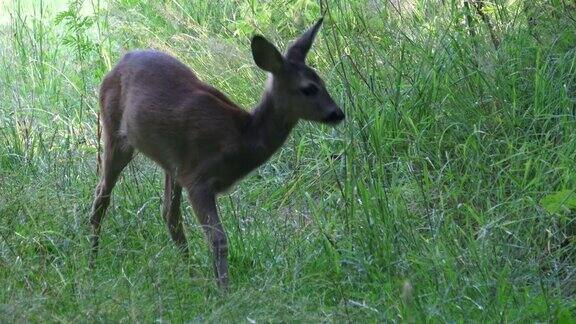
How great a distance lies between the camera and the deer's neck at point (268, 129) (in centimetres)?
604

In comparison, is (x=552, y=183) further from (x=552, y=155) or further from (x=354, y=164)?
(x=354, y=164)

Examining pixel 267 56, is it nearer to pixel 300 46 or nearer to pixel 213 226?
pixel 300 46

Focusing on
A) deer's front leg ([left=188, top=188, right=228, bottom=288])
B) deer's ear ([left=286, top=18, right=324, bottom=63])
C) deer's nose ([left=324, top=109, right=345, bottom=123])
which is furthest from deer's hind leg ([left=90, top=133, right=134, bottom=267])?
deer's nose ([left=324, top=109, right=345, bottom=123])

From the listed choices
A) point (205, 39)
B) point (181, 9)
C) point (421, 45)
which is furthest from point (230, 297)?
point (181, 9)

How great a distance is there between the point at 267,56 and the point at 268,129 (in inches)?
15.1

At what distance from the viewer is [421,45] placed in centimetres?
752

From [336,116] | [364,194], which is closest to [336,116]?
[336,116]

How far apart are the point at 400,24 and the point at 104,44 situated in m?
2.75

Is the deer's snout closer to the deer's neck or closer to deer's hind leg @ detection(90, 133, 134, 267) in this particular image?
the deer's neck

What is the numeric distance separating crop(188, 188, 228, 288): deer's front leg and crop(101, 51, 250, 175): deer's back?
21 cm

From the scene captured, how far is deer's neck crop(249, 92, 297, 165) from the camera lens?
6.04 meters

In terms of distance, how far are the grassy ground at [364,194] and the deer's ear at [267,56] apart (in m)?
0.57

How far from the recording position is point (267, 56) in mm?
5914

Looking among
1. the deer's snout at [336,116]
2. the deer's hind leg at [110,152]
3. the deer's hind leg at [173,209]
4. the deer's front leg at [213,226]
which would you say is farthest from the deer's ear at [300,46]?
the deer's hind leg at [110,152]
